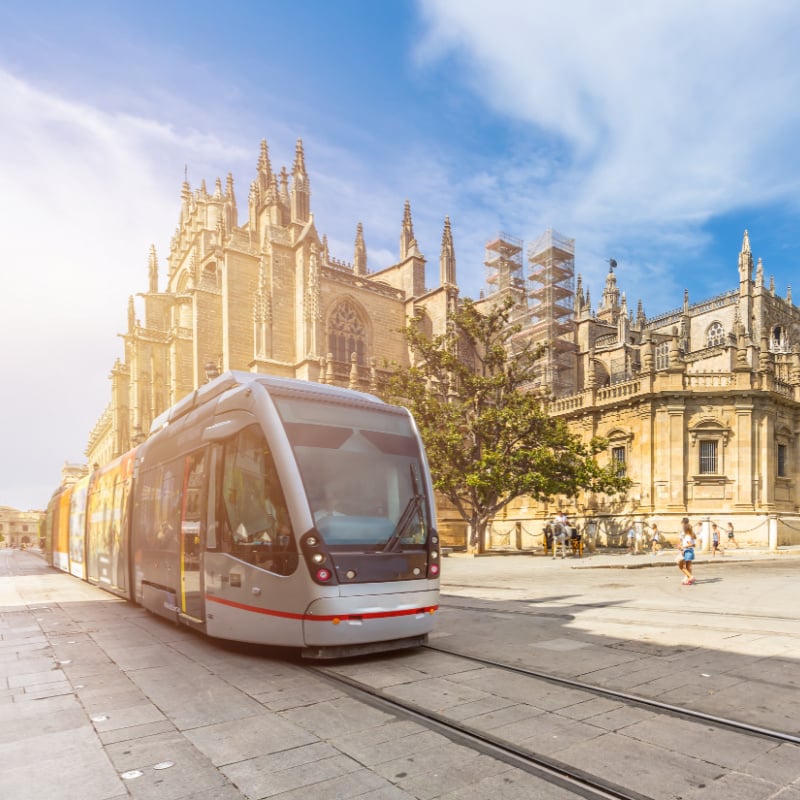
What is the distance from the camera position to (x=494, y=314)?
25.3m

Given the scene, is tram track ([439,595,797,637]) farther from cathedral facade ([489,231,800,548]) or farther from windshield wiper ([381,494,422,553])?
cathedral facade ([489,231,800,548])

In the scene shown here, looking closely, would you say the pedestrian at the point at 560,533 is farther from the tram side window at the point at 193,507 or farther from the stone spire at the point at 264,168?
the stone spire at the point at 264,168

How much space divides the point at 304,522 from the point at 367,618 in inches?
44.9

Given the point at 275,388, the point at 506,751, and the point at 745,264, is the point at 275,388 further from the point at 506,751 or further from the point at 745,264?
the point at 745,264

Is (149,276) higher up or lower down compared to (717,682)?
higher up

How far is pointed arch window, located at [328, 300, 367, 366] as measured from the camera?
4038cm

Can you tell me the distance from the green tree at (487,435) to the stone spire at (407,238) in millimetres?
20584

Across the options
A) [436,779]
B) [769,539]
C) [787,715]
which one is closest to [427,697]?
[436,779]

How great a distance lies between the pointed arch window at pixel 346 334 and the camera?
132 ft

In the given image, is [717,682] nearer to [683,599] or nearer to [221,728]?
[221,728]

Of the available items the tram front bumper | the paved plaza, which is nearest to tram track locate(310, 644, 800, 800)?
the paved plaza

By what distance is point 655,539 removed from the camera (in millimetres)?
25031

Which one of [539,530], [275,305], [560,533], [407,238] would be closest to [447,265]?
[407,238]

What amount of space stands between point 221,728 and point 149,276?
56099 mm
